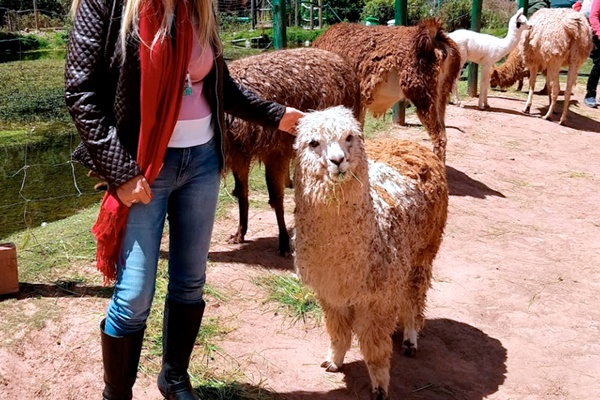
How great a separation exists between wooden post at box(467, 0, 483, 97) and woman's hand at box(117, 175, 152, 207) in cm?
1025

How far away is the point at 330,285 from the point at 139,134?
1.22 m

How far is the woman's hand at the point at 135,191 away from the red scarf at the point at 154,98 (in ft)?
0.13

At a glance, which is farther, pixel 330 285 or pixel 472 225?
pixel 472 225

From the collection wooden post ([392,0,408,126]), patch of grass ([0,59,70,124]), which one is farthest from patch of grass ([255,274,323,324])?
patch of grass ([0,59,70,124])

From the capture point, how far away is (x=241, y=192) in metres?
5.19

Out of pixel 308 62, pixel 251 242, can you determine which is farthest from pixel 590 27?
pixel 251 242

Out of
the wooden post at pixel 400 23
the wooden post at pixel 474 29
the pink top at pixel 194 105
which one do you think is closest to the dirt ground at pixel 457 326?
the pink top at pixel 194 105

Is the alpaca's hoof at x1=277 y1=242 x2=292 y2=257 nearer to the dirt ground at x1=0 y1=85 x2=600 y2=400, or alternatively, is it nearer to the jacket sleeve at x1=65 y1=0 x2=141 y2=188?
the dirt ground at x1=0 y1=85 x2=600 y2=400

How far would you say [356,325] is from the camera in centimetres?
330

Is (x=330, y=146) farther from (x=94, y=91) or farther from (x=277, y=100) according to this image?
(x=277, y=100)

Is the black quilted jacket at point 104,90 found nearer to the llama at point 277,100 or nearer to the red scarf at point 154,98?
the red scarf at point 154,98

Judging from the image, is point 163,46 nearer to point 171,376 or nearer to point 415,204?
point 171,376

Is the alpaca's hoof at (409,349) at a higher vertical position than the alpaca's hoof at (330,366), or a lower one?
lower

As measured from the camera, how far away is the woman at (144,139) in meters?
2.23
